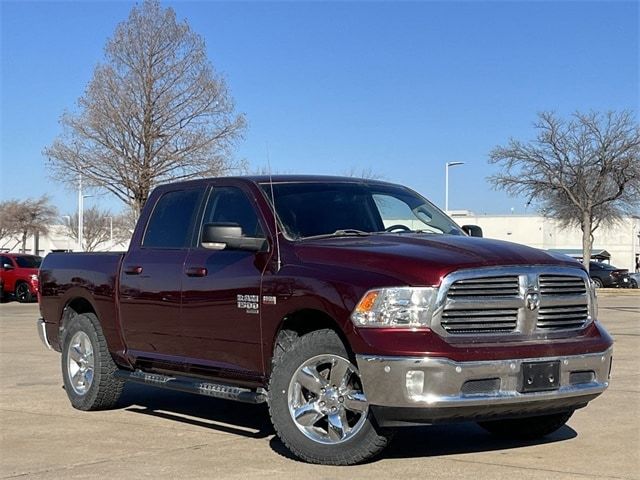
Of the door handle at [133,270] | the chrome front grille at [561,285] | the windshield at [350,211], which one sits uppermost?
the windshield at [350,211]

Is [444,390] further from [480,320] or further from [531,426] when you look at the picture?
[531,426]

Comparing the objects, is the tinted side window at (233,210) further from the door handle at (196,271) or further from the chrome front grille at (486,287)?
the chrome front grille at (486,287)

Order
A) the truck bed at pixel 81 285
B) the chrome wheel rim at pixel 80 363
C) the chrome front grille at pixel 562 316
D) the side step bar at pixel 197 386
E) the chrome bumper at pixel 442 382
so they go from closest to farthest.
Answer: the chrome bumper at pixel 442 382 → the chrome front grille at pixel 562 316 → the side step bar at pixel 197 386 → the truck bed at pixel 81 285 → the chrome wheel rim at pixel 80 363

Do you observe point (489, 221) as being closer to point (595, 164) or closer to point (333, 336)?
point (595, 164)

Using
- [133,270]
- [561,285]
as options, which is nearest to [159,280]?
[133,270]

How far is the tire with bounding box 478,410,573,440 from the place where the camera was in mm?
6879

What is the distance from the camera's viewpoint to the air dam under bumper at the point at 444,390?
18.0ft

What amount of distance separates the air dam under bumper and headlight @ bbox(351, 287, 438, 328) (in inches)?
8.6

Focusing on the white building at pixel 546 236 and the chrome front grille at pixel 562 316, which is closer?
the chrome front grille at pixel 562 316

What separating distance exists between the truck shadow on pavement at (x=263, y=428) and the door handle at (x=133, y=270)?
1279 millimetres

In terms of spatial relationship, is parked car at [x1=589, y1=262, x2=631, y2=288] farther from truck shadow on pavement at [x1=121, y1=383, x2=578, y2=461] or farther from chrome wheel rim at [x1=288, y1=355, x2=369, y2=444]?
chrome wheel rim at [x1=288, y1=355, x2=369, y2=444]

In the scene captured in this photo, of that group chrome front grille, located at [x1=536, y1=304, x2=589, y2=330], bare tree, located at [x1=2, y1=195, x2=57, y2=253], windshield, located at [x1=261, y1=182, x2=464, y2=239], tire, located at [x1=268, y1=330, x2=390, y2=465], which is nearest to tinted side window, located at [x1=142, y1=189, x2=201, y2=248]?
Answer: windshield, located at [x1=261, y1=182, x2=464, y2=239]

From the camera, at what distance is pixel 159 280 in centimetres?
750

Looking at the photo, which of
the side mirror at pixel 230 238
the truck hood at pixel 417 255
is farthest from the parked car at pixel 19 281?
the truck hood at pixel 417 255
